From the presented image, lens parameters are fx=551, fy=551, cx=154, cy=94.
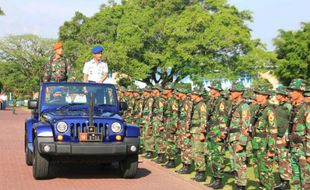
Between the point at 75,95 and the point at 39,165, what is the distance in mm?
1756

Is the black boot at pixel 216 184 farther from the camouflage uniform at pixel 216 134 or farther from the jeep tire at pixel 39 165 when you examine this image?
the jeep tire at pixel 39 165

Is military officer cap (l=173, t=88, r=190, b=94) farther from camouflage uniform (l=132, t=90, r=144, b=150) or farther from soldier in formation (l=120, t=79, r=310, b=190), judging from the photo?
camouflage uniform (l=132, t=90, r=144, b=150)

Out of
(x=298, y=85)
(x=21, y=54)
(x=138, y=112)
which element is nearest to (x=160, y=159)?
(x=138, y=112)

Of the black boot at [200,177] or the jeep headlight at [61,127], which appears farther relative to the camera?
the black boot at [200,177]

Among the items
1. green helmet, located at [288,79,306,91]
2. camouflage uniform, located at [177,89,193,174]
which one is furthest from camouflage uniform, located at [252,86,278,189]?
camouflage uniform, located at [177,89,193,174]

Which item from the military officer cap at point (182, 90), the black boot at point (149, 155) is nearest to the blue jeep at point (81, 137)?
the military officer cap at point (182, 90)

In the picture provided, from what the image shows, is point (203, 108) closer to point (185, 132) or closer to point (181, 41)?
point (185, 132)

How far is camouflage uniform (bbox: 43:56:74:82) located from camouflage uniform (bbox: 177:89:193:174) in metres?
2.73

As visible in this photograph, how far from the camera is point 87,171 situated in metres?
11.4

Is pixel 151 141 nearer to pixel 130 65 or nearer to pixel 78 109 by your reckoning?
pixel 78 109

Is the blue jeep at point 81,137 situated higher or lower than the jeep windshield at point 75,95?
lower

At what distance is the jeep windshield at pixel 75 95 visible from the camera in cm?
1088

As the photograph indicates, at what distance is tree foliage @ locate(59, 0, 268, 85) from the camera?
45750 millimetres

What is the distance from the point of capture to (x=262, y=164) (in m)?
8.73
